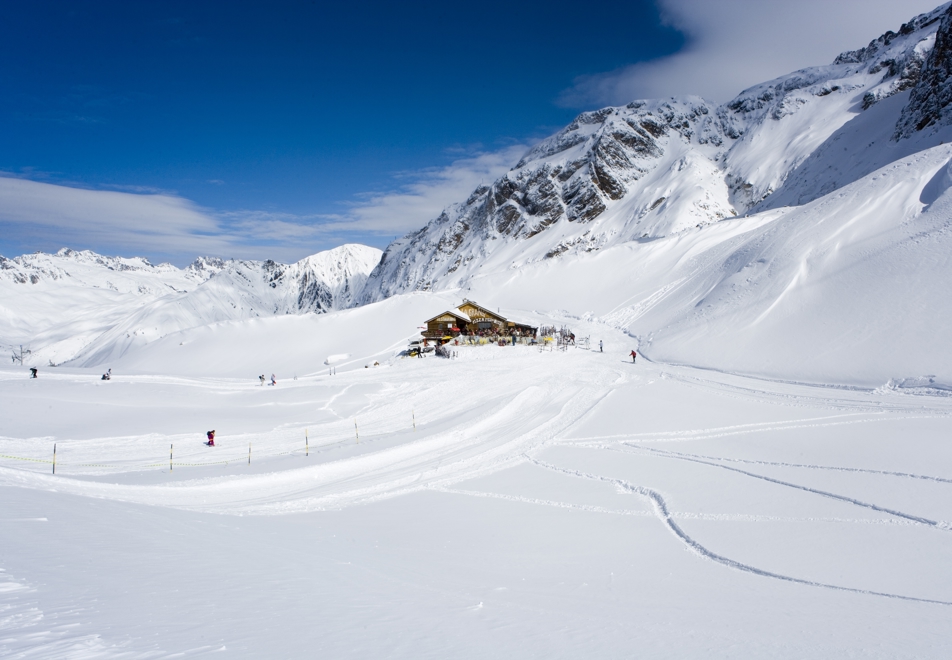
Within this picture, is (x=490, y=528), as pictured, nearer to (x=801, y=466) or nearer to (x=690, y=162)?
(x=801, y=466)

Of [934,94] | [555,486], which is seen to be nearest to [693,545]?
[555,486]

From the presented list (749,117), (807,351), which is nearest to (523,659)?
(807,351)

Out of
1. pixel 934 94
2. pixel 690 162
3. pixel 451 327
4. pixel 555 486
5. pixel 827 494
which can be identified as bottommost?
pixel 555 486

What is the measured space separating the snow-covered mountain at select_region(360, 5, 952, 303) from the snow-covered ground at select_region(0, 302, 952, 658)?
3156 inches

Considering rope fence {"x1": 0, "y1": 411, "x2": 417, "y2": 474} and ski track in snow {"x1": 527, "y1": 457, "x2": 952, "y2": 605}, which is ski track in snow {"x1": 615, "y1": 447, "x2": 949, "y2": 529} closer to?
ski track in snow {"x1": 527, "y1": 457, "x2": 952, "y2": 605}

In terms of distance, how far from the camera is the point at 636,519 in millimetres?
10133

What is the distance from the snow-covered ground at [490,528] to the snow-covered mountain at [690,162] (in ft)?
263

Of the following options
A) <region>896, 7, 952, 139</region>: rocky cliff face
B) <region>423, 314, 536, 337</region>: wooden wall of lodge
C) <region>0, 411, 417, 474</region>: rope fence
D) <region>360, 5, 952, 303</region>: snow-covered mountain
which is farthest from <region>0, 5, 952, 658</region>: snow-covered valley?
<region>360, 5, 952, 303</region>: snow-covered mountain

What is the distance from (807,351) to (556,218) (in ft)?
384

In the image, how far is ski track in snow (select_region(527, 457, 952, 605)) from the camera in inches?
260

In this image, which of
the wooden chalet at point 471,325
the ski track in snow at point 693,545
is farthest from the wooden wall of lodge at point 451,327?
the ski track in snow at point 693,545

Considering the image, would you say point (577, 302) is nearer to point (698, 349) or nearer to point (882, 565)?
point (698, 349)

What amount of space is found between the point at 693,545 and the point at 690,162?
144 m

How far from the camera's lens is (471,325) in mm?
60375
